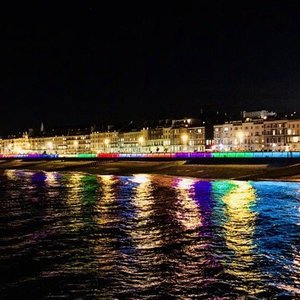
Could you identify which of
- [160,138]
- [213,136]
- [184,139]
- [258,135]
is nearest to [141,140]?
[160,138]

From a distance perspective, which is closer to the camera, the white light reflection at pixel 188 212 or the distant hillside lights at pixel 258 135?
the white light reflection at pixel 188 212

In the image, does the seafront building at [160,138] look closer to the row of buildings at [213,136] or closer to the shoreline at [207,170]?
the row of buildings at [213,136]

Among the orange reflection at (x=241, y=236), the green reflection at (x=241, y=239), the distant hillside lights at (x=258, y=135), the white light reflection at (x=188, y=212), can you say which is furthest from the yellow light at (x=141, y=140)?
the green reflection at (x=241, y=239)

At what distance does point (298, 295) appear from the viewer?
13820 millimetres

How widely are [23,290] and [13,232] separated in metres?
9.76

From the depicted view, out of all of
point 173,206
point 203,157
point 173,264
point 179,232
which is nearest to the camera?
point 173,264

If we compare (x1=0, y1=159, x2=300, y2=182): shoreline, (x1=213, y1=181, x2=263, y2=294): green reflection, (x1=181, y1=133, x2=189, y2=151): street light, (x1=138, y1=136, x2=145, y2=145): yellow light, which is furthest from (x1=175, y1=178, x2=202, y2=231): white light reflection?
(x1=138, y1=136, x2=145, y2=145): yellow light

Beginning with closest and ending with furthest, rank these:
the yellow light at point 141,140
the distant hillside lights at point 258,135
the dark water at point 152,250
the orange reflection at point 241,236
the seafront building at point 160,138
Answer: the dark water at point 152,250
the orange reflection at point 241,236
the distant hillside lights at point 258,135
the seafront building at point 160,138
the yellow light at point 141,140

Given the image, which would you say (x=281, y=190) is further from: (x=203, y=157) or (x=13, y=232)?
(x=203, y=157)

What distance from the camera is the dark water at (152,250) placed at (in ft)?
48.1

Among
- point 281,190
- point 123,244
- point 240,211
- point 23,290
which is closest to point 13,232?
point 123,244

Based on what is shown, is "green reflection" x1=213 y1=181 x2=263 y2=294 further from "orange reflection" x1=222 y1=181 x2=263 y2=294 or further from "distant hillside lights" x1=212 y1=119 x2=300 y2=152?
"distant hillside lights" x1=212 y1=119 x2=300 y2=152

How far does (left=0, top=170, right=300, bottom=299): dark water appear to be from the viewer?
1467 centimetres

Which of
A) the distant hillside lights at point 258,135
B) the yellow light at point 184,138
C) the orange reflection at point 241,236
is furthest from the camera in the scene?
the yellow light at point 184,138
